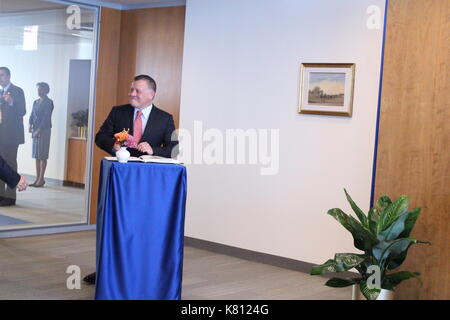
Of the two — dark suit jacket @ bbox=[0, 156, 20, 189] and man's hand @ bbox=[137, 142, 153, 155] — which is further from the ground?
man's hand @ bbox=[137, 142, 153, 155]

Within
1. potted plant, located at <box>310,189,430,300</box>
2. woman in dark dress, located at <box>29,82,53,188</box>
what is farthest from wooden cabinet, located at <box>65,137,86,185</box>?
potted plant, located at <box>310,189,430,300</box>

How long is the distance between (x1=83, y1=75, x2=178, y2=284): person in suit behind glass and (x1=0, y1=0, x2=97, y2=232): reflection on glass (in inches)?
94.2

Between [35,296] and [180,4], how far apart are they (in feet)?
13.5

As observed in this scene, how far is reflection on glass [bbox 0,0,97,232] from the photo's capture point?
24.4 feet

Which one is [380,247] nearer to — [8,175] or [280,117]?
[280,117]

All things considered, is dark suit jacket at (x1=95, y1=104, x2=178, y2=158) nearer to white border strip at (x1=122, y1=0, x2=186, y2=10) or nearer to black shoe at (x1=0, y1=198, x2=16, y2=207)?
black shoe at (x1=0, y1=198, x2=16, y2=207)

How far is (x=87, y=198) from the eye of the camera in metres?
8.36

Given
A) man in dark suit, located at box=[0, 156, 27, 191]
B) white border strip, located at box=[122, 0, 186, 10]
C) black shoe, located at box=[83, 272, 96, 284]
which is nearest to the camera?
man in dark suit, located at box=[0, 156, 27, 191]

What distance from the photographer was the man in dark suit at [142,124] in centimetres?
525

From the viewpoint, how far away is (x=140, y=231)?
15.2ft

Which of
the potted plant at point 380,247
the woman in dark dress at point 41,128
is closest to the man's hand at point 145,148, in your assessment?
the potted plant at point 380,247

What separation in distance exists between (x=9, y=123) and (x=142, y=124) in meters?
2.67

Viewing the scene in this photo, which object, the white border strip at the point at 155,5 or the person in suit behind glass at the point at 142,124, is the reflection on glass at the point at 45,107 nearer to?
the white border strip at the point at 155,5

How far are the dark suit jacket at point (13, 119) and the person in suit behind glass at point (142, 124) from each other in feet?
7.69
